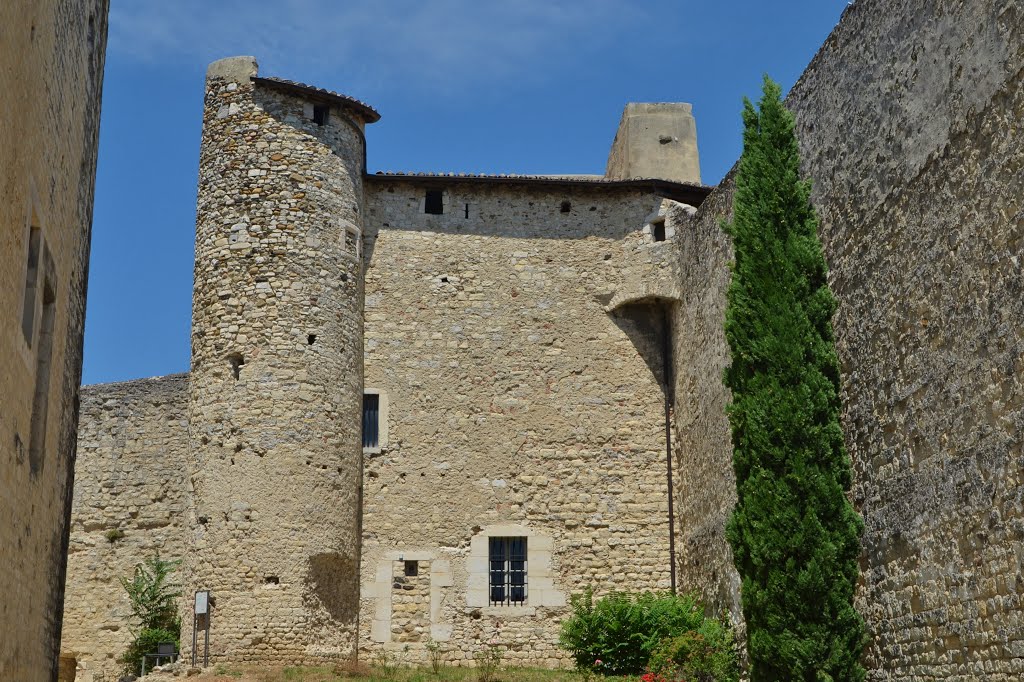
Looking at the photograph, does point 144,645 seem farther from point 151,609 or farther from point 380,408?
point 380,408

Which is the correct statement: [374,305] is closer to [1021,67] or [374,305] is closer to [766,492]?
[766,492]

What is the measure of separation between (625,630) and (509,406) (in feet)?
13.7

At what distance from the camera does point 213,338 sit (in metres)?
19.7

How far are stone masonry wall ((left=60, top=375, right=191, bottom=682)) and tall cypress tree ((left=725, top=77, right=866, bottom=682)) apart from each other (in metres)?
10.1

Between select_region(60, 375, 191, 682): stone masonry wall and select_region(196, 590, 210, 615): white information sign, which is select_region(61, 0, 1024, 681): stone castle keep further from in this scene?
select_region(196, 590, 210, 615): white information sign

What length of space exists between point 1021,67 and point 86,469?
1577 cm

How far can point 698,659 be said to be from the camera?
16.8 metres

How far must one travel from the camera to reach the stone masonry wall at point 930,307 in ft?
37.8

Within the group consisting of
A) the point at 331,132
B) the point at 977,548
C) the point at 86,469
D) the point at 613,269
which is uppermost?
the point at 331,132

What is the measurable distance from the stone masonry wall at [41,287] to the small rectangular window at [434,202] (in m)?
8.70

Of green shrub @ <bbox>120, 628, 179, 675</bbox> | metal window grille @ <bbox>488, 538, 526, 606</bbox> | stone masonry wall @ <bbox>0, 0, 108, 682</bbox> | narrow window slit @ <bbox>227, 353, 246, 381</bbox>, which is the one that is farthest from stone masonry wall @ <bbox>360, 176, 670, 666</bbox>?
stone masonry wall @ <bbox>0, 0, 108, 682</bbox>

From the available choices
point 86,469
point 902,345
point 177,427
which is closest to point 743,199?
point 902,345

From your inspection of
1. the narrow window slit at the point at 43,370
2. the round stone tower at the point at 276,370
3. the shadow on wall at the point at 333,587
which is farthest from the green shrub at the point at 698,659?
the narrow window slit at the point at 43,370

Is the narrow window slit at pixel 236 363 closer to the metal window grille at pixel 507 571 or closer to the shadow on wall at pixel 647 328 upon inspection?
the metal window grille at pixel 507 571
